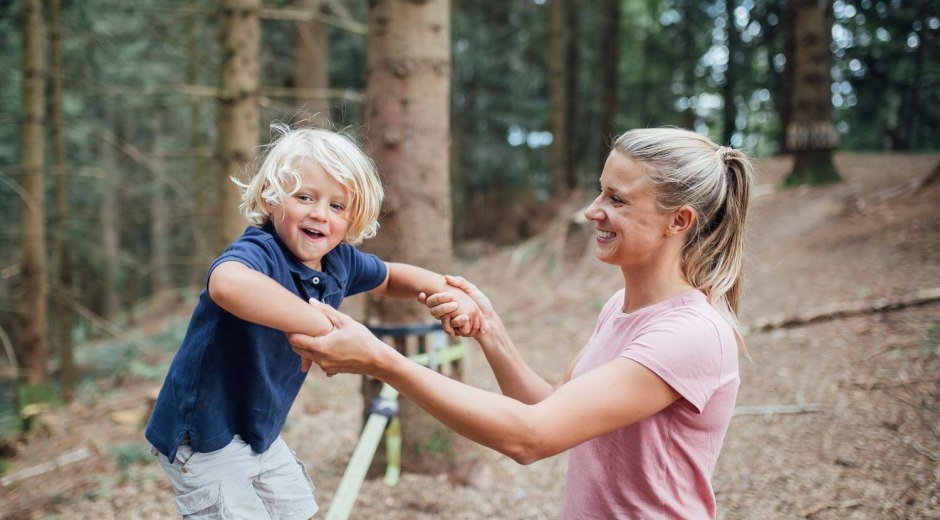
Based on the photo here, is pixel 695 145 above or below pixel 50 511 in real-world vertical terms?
above

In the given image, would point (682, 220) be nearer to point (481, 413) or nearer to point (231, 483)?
point (481, 413)

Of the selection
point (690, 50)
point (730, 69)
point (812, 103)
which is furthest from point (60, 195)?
point (730, 69)

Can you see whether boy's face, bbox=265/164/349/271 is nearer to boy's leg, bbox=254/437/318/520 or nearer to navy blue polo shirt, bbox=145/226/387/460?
navy blue polo shirt, bbox=145/226/387/460

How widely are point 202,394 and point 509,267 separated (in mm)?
9286

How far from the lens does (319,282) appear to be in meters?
2.12

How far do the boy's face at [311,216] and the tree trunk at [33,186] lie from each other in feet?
21.8

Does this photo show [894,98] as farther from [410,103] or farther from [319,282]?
[319,282]

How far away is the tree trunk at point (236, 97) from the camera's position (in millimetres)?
5770

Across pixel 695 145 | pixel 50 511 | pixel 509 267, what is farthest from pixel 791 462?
pixel 509 267

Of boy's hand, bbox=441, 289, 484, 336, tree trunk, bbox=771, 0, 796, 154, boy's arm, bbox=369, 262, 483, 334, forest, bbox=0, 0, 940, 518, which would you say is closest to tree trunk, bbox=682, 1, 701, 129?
forest, bbox=0, 0, 940, 518

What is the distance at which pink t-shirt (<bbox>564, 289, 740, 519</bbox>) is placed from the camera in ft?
4.94

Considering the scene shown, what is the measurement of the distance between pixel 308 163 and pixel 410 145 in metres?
1.66

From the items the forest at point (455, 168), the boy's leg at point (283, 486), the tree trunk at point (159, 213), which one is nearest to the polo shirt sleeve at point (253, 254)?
the boy's leg at point (283, 486)

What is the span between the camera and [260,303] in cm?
169
